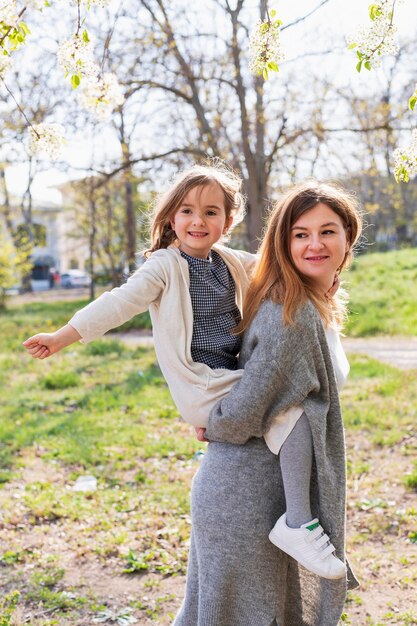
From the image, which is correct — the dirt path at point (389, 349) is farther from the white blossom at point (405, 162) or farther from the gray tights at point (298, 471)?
the gray tights at point (298, 471)

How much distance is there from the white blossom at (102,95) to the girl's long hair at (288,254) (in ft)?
4.27

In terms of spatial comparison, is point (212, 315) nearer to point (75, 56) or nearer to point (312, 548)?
point (312, 548)

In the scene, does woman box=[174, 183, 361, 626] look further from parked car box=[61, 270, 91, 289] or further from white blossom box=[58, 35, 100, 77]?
parked car box=[61, 270, 91, 289]

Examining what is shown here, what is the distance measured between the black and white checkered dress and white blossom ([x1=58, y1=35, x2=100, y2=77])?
885mm

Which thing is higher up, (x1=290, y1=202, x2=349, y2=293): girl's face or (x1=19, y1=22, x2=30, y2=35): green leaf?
(x1=19, y1=22, x2=30, y2=35): green leaf

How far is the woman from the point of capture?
2102 mm

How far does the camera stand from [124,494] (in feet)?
16.6

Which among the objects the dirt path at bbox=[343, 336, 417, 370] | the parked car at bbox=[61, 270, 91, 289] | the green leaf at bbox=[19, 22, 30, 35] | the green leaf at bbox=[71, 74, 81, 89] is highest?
the green leaf at bbox=[19, 22, 30, 35]

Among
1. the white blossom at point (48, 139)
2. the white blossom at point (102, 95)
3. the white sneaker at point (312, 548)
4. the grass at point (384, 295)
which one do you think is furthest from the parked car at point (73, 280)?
the white sneaker at point (312, 548)

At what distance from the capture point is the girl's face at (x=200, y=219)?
7.91 feet

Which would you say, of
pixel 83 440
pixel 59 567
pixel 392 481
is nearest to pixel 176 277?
pixel 59 567

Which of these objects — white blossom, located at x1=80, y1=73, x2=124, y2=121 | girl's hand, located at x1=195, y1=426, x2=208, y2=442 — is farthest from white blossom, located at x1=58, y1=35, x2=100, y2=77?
girl's hand, located at x1=195, y1=426, x2=208, y2=442

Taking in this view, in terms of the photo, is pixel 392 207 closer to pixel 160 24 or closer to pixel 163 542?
pixel 160 24

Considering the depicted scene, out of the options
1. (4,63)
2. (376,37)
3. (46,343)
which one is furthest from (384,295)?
(46,343)
